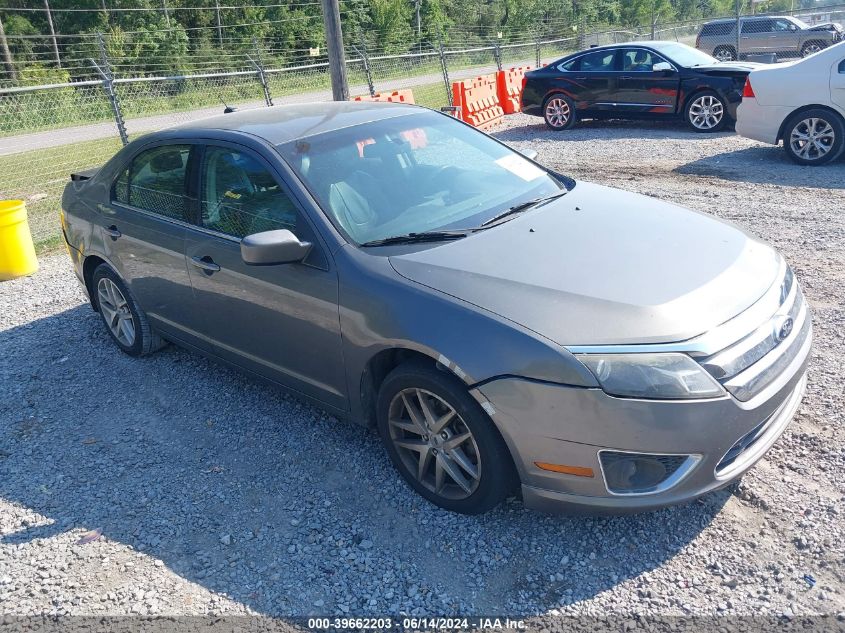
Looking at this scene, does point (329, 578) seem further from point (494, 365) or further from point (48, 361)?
point (48, 361)

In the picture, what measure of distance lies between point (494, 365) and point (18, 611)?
88.2 inches

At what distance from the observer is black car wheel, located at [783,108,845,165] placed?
8.83 metres

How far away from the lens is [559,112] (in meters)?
13.3

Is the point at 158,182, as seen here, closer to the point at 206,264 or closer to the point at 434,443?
the point at 206,264

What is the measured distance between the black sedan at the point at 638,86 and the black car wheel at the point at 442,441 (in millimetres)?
10365

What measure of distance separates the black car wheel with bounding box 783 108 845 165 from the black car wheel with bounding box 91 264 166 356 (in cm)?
817

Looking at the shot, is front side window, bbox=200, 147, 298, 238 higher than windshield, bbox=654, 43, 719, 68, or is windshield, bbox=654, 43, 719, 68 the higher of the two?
windshield, bbox=654, 43, 719, 68

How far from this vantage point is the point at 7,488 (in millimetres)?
3811

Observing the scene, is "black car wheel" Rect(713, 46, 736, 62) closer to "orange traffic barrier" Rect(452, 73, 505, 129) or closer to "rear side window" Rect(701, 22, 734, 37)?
"rear side window" Rect(701, 22, 734, 37)

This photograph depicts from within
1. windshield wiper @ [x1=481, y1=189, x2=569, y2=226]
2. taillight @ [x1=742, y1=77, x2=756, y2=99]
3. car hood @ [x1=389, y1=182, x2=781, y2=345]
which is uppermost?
taillight @ [x1=742, y1=77, x2=756, y2=99]

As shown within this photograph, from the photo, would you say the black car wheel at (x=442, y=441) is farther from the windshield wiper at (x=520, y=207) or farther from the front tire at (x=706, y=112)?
the front tire at (x=706, y=112)

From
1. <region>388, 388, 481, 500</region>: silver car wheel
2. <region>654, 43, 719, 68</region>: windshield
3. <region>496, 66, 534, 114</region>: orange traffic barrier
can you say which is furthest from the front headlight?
<region>496, 66, 534, 114</region>: orange traffic barrier

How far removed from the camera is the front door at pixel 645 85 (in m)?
12.0

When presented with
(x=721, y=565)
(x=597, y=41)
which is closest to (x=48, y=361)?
(x=721, y=565)
